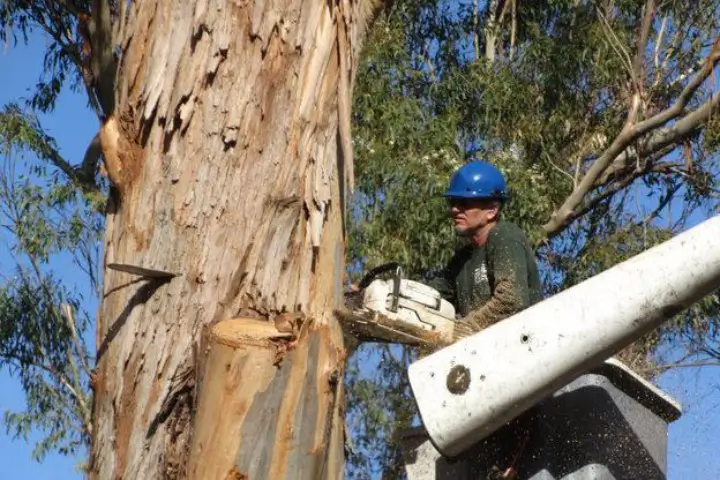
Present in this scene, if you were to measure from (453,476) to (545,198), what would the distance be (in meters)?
7.10

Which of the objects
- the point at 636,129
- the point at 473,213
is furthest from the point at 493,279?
the point at 636,129

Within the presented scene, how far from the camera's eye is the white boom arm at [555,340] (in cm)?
410

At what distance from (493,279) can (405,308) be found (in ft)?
1.72

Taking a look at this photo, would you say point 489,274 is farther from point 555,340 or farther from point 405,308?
point 555,340

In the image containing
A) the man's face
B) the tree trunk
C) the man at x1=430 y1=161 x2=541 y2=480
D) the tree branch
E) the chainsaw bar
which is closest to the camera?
the tree trunk

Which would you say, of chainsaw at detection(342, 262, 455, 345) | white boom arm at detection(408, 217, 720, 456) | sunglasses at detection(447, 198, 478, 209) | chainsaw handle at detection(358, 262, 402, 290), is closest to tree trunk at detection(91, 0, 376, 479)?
white boom arm at detection(408, 217, 720, 456)

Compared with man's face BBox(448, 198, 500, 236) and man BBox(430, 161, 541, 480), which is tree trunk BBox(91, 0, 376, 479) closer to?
man BBox(430, 161, 541, 480)

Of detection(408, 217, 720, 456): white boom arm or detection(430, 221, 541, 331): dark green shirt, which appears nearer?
detection(408, 217, 720, 456): white boom arm

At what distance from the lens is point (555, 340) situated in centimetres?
421

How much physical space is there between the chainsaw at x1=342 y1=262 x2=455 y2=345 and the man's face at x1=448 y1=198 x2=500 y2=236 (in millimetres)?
506

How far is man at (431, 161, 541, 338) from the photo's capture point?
17.1 ft

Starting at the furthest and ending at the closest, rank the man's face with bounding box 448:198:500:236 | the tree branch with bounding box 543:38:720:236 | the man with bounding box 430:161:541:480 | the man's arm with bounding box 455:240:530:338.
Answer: the tree branch with bounding box 543:38:720:236
the man's face with bounding box 448:198:500:236
the man's arm with bounding box 455:240:530:338
the man with bounding box 430:161:541:480

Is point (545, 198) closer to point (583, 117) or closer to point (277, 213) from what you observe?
point (583, 117)

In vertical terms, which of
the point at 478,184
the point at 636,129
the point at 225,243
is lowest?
the point at 225,243
